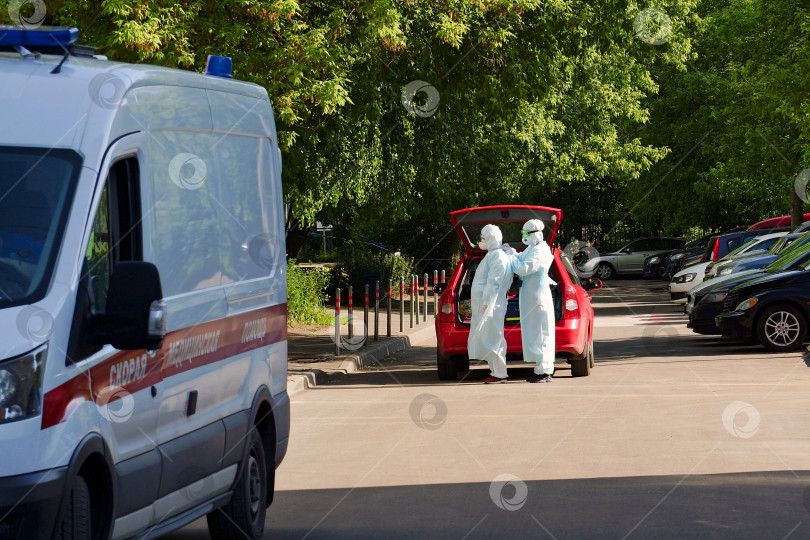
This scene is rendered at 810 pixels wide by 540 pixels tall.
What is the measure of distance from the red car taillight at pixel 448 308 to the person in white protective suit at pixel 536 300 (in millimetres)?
885

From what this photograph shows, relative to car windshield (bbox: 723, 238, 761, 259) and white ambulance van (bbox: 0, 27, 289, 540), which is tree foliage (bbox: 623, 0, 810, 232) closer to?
car windshield (bbox: 723, 238, 761, 259)

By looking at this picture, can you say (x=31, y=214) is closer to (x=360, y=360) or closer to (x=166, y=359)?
(x=166, y=359)

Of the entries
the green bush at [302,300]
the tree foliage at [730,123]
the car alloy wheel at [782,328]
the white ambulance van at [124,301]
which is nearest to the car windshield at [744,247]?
the tree foliage at [730,123]

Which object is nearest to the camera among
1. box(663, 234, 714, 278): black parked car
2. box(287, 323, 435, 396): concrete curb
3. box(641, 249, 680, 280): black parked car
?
box(287, 323, 435, 396): concrete curb

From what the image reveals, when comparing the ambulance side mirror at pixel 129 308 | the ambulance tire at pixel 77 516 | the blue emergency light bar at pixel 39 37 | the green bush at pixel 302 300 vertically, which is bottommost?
the green bush at pixel 302 300

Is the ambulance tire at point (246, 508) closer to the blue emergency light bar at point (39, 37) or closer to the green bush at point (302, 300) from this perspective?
the blue emergency light bar at point (39, 37)

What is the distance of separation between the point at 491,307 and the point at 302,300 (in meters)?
10.2

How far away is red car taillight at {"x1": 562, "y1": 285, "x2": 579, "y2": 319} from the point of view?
15031 millimetres

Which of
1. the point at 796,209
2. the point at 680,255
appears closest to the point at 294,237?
the point at 796,209

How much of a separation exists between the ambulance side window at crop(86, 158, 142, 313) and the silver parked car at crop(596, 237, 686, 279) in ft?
148

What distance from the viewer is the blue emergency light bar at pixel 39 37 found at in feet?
18.2

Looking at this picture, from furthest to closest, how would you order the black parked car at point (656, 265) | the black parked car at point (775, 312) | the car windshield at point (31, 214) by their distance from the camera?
the black parked car at point (656, 265), the black parked car at point (775, 312), the car windshield at point (31, 214)

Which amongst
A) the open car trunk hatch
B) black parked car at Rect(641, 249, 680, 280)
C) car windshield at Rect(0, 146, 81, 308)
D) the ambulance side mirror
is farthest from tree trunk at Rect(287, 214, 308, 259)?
black parked car at Rect(641, 249, 680, 280)

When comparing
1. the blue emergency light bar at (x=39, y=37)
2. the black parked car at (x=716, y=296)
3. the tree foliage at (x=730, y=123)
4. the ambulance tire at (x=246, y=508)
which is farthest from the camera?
the tree foliage at (x=730, y=123)
